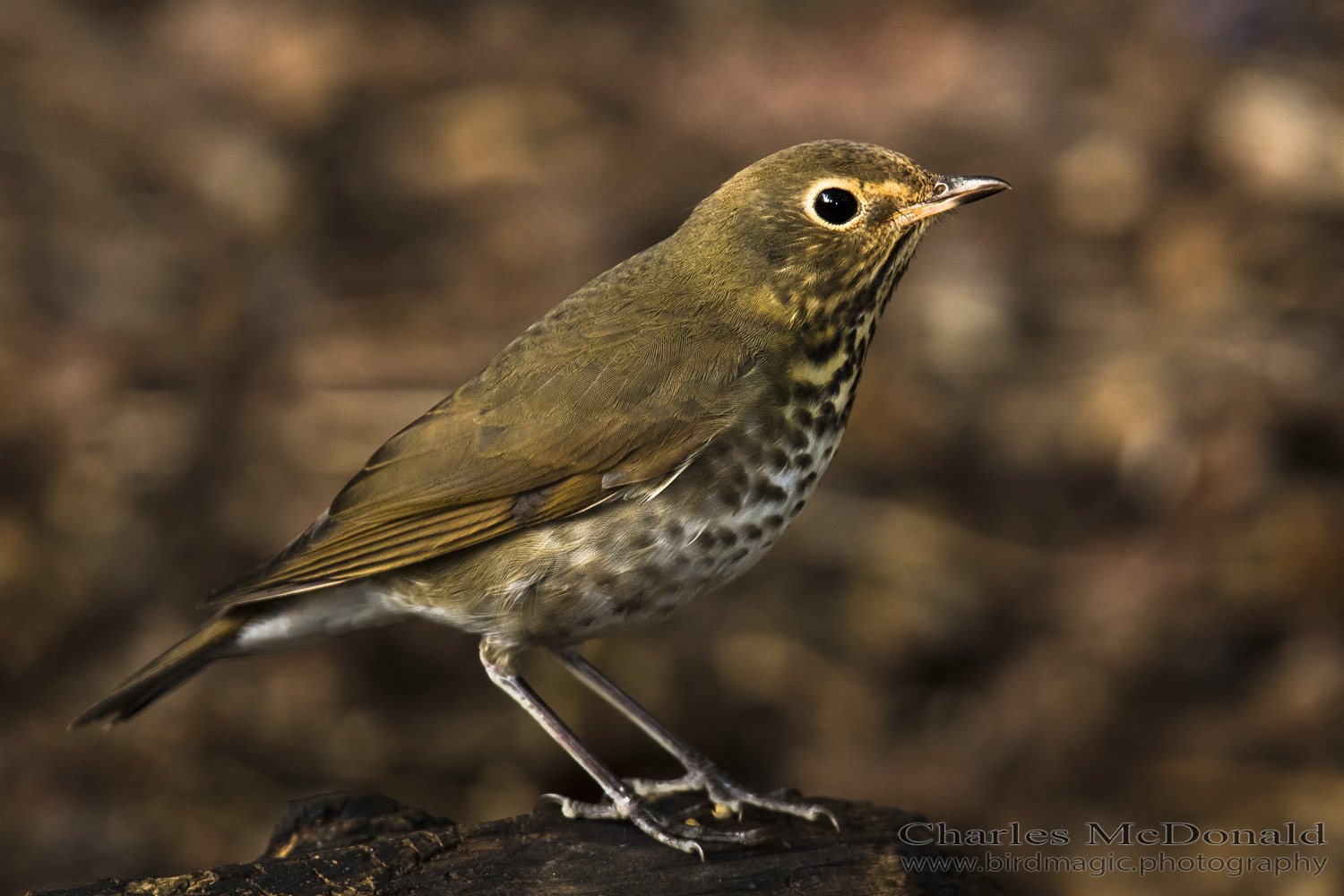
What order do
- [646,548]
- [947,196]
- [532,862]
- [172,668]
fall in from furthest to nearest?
[172,668]
[947,196]
[646,548]
[532,862]

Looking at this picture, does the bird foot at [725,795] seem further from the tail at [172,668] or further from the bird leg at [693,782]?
the tail at [172,668]

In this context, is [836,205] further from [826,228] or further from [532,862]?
[532,862]

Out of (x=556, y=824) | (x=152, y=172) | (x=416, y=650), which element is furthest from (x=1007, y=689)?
(x=152, y=172)

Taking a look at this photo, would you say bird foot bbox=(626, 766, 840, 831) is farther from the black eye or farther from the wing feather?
the black eye

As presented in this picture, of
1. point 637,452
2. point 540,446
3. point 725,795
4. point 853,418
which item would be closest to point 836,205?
point 637,452

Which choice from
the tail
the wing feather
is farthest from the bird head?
the tail
